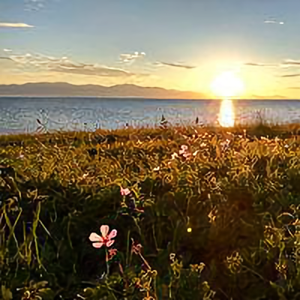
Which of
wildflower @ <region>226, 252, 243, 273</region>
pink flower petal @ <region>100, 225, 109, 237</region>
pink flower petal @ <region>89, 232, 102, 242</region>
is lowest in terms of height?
wildflower @ <region>226, 252, 243, 273</region>

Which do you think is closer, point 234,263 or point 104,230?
point 104,230

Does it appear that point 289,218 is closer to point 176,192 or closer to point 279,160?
point 176,192

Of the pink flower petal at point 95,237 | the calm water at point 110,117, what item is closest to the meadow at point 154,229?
the pink flower petal at point 95,237

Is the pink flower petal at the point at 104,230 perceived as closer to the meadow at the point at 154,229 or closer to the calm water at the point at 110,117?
the meadow at the point at 154,229

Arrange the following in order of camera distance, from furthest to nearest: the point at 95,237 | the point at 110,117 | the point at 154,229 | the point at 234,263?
the point at 110,117
the point at 154,229
the point at 234,263
the point at 95,237

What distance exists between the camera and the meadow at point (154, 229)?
9.09ft

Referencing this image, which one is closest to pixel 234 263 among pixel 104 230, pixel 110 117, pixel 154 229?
pixel 154 229

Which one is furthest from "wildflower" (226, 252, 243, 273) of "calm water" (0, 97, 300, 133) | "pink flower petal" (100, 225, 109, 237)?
"calm water" (0, 97, 300, 133)

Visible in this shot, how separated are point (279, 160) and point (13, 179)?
7.76 feet

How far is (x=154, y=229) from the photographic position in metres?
3.53

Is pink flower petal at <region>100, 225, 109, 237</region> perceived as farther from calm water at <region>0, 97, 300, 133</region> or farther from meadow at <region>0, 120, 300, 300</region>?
calm water at <region>0, 97, 300, 133</region>

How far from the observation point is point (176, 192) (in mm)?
3920

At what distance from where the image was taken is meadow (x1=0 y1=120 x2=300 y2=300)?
2.77 metres

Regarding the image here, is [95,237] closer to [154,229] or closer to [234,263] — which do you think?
[234,263]
